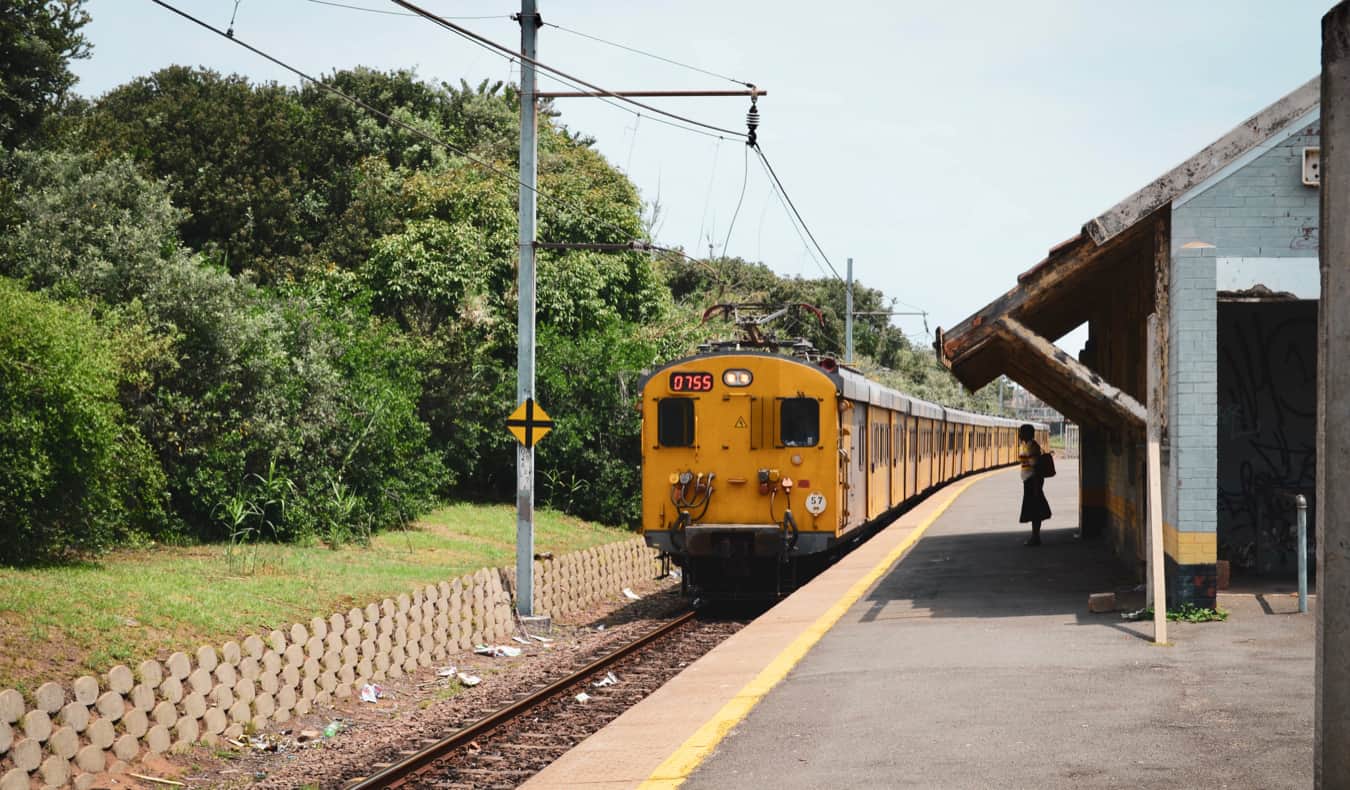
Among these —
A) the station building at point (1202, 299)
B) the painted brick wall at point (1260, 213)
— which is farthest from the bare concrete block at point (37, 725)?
the painted brick wall at point (1260, 213)

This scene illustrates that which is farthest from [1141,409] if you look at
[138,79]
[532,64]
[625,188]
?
[138,79]

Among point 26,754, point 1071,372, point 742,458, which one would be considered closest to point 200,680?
point 26,754

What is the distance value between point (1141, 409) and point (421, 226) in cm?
2198

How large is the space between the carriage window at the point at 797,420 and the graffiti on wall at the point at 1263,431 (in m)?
4.68

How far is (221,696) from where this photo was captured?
34.3 feet

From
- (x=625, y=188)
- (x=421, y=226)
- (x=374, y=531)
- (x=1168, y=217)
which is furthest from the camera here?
(x=625, y=188)

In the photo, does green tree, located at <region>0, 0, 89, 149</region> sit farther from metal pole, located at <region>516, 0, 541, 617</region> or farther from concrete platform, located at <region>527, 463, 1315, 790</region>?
concrete platform, located at <region>527, 463, 1315, 790</region>

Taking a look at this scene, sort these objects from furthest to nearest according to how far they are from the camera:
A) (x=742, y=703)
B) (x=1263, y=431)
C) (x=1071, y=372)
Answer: (x=1263, y=431) < (x=1071, y=372) < (x=742, y=703)

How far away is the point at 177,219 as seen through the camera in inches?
1058

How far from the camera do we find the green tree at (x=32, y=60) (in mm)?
28203

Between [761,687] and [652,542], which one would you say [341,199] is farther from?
[761,687]

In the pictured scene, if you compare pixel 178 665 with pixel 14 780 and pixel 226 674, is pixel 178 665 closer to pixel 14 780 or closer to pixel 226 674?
pixel 226 674

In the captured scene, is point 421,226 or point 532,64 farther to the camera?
point 421,226

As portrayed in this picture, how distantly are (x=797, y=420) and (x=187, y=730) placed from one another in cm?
873
